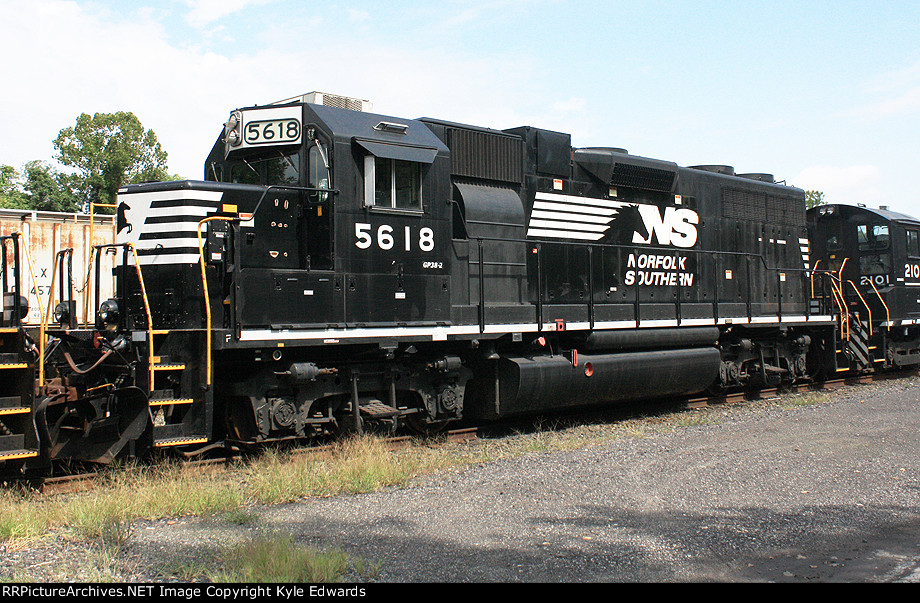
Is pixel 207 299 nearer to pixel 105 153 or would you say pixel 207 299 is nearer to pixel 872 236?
pixel 872 236

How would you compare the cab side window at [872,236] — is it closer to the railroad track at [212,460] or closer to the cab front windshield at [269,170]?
the railroad track at [212,460]

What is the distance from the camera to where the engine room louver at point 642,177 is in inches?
451

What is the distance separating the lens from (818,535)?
5.20 meters

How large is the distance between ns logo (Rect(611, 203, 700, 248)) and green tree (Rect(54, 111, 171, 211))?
36.2m

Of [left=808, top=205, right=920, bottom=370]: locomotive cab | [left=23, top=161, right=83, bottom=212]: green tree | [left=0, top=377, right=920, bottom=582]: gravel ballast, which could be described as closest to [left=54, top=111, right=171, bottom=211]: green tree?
[left=23, top=161, right=83, bottom=212]: green tree

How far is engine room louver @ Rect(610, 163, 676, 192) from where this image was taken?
11.5 meters

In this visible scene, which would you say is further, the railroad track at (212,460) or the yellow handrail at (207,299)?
the yellow handrail at (207,299)

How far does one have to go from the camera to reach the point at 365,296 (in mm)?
8273

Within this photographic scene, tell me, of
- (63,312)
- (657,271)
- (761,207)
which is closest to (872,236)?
(761,207)

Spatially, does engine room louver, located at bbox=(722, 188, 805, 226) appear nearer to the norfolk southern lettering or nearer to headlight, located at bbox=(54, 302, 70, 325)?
the norfolk southern lettering

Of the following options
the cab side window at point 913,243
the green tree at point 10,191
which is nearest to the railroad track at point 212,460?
the cab side window at point 913,243

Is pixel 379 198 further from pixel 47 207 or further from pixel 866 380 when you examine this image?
pixel 47 207

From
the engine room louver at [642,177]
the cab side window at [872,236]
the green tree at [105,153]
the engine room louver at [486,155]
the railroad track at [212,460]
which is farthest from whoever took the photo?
the green tree at [105,153]

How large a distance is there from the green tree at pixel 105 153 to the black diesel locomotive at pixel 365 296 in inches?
1439
